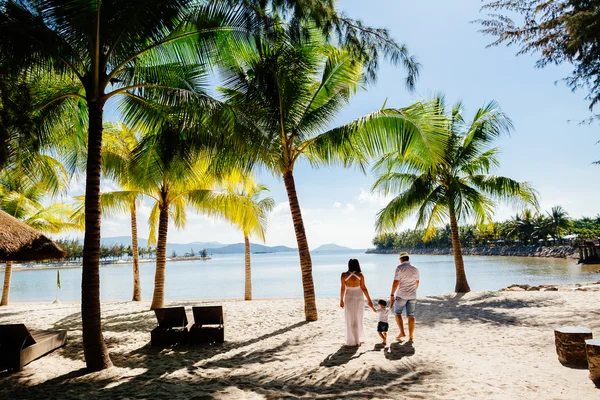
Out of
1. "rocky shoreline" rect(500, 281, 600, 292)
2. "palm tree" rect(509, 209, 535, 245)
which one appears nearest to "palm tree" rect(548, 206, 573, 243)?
"palm tree" rect(509, 209, 535, 245)

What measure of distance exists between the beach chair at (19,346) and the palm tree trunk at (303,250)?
5432 mm

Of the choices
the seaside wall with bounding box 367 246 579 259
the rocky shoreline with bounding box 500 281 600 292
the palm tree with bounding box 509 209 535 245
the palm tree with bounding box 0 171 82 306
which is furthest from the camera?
the palm tree with bounding box 509 209 535 245

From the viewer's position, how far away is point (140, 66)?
727 centimetres

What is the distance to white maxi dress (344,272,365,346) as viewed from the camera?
6.46 meters

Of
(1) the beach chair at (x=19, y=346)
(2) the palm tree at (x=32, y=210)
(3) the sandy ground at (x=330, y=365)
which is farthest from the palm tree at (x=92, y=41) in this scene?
(2) the palm tree at (x=32, y=210)

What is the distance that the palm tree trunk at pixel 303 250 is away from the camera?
9.27 meters

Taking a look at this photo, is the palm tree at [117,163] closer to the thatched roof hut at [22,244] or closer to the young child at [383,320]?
the thatched roof hut at [22,244]

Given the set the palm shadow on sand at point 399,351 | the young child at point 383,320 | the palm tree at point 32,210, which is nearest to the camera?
the palm shadow on sand at point 399,351

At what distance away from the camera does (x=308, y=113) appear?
31.4 feet

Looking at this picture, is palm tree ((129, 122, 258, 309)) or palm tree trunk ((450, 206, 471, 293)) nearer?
palm tree ((129, 122, 258, 309))

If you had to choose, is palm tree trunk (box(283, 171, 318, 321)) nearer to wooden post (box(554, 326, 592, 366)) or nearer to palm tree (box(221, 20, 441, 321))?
palm tree (box(221, 20, 441, 321))

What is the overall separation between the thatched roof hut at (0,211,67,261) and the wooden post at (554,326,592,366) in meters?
9.00

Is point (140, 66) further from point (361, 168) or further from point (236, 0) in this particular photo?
point (361, 168)

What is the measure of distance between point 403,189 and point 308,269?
22.8 ft
